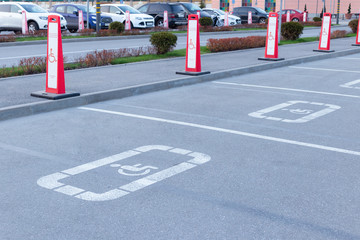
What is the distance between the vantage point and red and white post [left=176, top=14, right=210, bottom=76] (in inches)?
453

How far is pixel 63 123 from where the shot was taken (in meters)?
7.36

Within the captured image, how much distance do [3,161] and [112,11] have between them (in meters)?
27.0

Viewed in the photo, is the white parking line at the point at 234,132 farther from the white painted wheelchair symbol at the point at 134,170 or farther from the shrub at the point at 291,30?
the shrub at the point at 291,30

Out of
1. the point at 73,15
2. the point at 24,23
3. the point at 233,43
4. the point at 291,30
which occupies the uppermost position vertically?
the point at 73,15

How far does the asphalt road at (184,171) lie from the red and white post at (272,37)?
589 centimetres

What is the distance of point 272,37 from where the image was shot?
14.8 meters

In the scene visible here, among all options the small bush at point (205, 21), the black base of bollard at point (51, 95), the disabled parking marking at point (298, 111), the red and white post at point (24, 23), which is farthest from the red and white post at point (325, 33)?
the small bush at point (205, 21)

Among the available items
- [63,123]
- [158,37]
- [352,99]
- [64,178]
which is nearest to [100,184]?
[64,178]

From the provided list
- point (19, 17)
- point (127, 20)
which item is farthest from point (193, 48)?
point (127, 20)

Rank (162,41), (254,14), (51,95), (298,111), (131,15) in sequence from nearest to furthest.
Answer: (298,111) → (51,95) → (162,41) → (131,15) → (254,14)

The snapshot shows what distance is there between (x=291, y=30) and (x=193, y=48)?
11.9 meters

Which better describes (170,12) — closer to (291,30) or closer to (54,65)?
(291,30)

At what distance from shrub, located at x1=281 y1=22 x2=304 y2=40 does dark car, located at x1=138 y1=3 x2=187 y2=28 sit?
11756 millimetres

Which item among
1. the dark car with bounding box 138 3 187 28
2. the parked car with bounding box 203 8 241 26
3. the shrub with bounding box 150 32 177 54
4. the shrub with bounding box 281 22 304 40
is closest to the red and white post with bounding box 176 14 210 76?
the shrub with bounding box 150 32 177 54
